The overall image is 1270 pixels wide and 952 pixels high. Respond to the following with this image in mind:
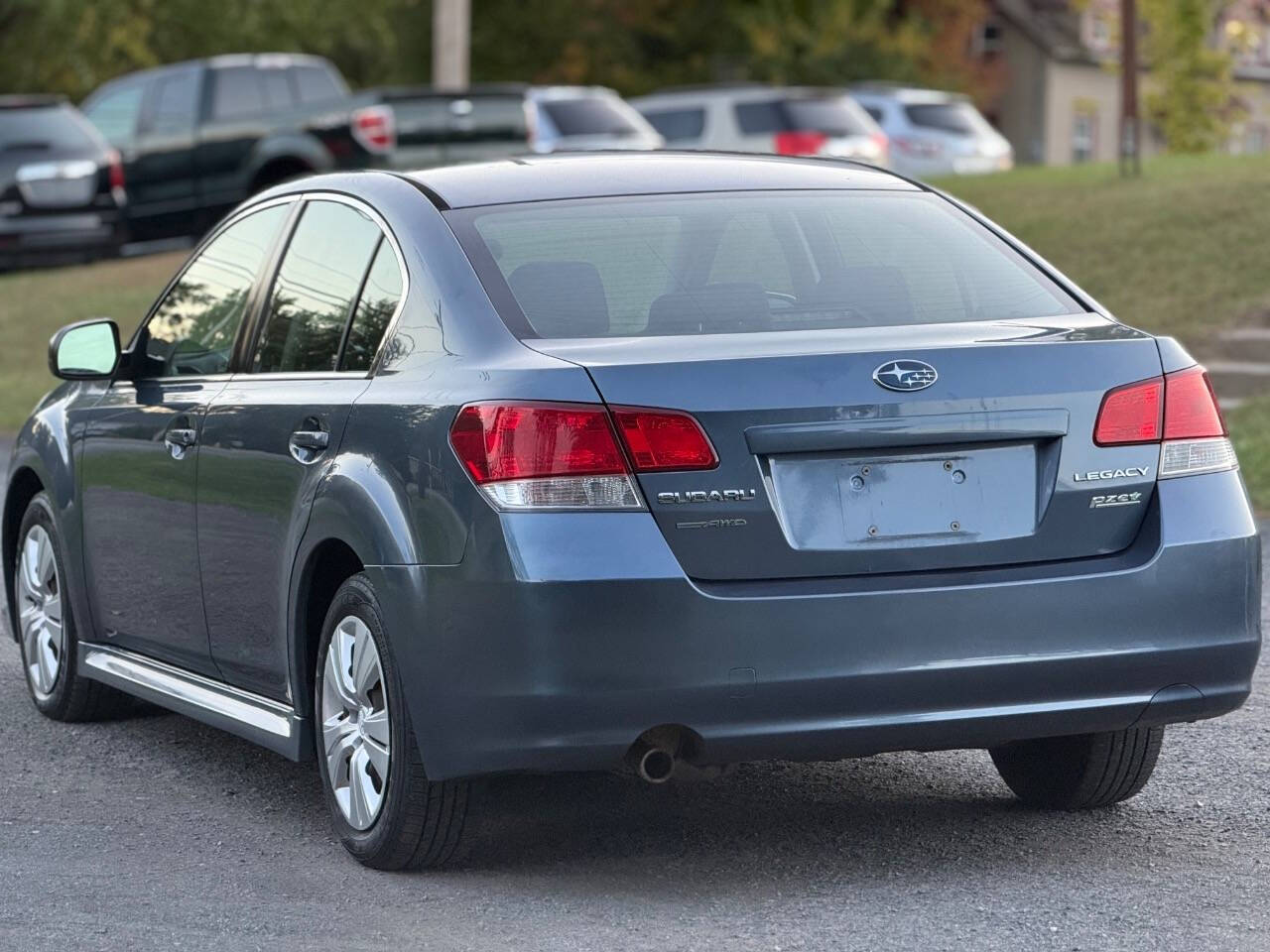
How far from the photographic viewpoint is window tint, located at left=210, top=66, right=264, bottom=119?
25.2 m

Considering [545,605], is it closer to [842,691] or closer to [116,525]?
[842,691]

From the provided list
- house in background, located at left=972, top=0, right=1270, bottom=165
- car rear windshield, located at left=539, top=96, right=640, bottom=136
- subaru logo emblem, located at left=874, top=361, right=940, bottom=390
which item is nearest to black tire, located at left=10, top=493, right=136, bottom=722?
subaru logo emblem, located at left=874, top=361, right=940, bottom=390

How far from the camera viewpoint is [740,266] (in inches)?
217

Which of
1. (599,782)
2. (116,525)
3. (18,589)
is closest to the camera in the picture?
(599,782)

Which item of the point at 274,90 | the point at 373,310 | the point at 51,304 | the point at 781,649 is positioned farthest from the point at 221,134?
the point at 781,649

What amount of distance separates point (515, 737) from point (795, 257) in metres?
1.38

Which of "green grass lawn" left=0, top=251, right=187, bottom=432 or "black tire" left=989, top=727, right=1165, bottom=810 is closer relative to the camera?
"black tire" left=989, top=727, right=1165, bottom=810

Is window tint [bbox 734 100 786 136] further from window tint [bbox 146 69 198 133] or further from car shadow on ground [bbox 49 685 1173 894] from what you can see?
car shadow on ground [bbox 49 685 1173 894]

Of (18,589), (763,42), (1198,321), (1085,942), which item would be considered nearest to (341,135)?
(1198,321)

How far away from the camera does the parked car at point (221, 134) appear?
24.6 meters

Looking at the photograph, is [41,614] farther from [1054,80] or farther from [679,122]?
[1054,80]

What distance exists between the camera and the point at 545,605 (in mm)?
4770

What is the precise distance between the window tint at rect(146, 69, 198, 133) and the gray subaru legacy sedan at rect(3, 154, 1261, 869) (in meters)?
20.0

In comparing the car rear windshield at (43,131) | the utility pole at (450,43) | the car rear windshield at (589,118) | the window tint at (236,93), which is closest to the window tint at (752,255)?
the car rear windshield at (43,131)
